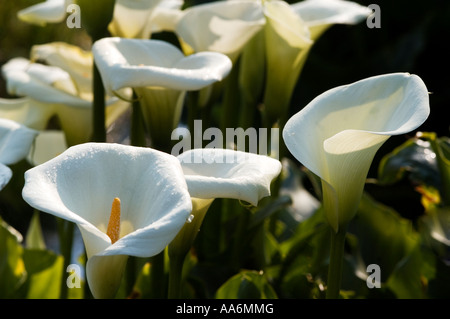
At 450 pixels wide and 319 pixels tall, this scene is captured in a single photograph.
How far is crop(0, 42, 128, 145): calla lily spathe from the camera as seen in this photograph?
775 millimetres

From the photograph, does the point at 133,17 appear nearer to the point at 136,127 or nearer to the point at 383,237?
the point at 136,127

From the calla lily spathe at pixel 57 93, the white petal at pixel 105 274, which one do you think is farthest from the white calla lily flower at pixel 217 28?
the white petal at pixel 105 274

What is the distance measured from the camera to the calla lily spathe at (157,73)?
1.95ft

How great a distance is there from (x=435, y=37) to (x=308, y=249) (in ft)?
3.15

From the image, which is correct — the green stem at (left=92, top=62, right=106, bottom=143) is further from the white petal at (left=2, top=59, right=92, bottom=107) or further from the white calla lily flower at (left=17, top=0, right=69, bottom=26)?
the white calla lily flower at (left=17, top=0, right=69, bottom=26)

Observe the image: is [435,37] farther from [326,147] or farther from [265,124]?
[326,147]

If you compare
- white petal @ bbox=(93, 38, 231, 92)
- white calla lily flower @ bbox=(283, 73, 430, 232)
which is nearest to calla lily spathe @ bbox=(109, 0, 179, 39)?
white petal @ bbox=(93, 38, 231, 92)

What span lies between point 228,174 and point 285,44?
27 centimetres

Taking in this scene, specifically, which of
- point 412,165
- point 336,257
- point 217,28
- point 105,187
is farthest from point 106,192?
point 412,165

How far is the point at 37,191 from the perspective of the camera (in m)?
0.46

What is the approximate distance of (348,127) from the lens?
1.94 ft

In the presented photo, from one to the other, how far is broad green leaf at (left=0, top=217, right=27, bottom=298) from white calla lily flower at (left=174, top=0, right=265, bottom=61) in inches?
12.3

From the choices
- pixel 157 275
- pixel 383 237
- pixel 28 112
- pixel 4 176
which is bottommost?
pixel 383 237

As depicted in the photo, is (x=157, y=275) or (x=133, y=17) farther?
(x=133, y=17)
